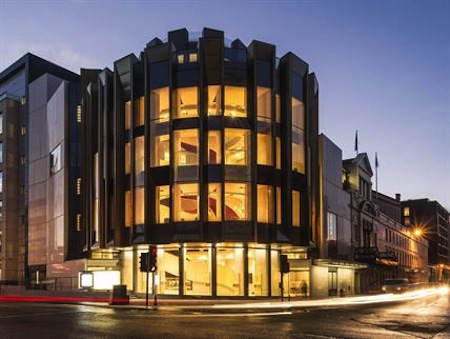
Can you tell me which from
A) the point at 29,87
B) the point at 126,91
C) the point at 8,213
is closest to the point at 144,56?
the point at 126,91

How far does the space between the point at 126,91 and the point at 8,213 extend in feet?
146

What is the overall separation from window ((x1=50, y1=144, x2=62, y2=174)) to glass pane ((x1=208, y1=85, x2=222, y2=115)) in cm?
2368

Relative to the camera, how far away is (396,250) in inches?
3900

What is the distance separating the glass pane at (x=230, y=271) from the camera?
153ft

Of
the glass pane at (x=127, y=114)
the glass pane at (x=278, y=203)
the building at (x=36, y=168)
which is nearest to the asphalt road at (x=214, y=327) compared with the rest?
the glass pane at (x=278, y=203)

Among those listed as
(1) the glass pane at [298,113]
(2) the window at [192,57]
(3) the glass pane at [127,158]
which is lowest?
(3) the glass pane at [127,158]

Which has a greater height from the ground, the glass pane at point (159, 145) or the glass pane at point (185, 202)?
the glass pane at point (159, 145)

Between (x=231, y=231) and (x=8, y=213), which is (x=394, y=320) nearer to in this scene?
(x=231, y=231)

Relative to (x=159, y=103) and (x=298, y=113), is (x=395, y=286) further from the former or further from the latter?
(x=159, y=103)

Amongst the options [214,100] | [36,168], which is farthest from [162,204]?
[36,168]

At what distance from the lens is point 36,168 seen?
73562mm

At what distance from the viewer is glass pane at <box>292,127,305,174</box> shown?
4975 cm

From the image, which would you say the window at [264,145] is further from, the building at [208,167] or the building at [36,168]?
the building at [36,168]

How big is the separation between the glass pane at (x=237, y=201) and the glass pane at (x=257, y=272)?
3296 mm
